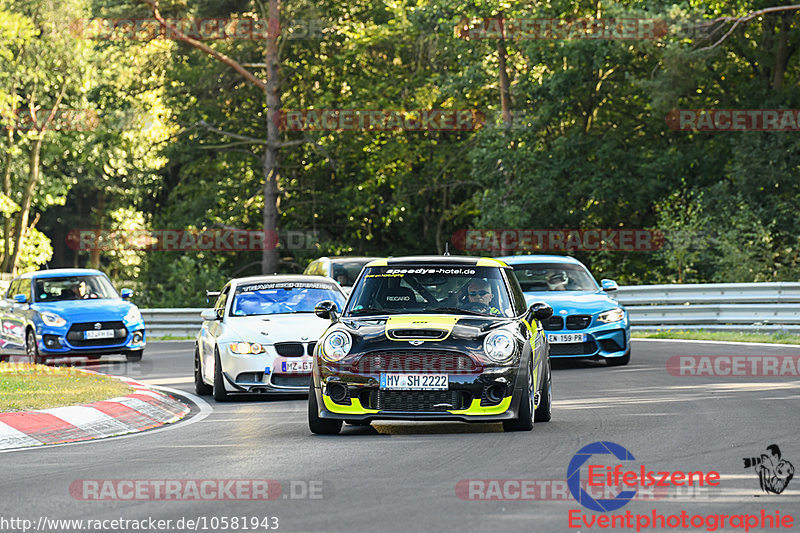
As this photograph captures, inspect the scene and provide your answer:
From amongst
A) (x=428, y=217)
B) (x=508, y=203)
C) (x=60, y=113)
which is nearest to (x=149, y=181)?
(x=60, y=113)

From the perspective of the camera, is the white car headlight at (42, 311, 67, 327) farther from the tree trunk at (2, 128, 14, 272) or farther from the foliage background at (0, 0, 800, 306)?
the tree trunk at (2, 128, 14, 272)

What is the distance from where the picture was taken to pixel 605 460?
382 inches

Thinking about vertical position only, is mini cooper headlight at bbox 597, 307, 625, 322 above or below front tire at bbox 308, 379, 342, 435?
above

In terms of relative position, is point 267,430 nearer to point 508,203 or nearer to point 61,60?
point 508,203

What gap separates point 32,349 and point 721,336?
42.6 ft

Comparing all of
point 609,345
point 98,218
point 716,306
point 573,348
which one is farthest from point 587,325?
point 98,218

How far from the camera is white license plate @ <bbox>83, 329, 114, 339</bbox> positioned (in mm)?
22750

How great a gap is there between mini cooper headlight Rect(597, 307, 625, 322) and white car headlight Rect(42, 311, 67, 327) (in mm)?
9469

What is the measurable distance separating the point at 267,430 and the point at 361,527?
526 cm

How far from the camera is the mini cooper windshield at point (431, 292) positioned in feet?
39.8

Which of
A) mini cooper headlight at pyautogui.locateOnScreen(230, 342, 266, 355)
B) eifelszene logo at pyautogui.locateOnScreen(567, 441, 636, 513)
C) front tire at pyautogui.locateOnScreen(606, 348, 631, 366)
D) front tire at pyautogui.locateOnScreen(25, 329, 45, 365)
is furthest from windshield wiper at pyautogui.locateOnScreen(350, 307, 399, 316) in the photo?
front tire at pyautogui.locateOnScreen(25, 329, 45, 365)

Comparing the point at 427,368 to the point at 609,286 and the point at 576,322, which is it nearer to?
the point at 576,322

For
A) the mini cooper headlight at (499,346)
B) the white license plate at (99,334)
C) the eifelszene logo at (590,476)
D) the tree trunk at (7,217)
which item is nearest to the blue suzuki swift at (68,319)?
the white license plate at (99,334)

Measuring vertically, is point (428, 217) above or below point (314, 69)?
below
